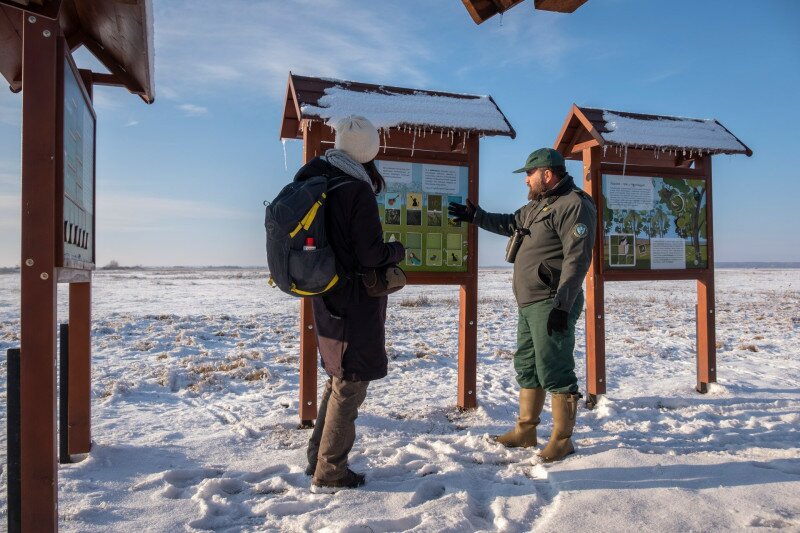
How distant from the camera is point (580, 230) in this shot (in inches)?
144

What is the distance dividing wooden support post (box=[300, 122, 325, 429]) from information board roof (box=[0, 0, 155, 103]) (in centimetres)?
118

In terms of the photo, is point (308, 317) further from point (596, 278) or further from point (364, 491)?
point (596, 278)

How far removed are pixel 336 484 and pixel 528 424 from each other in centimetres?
150

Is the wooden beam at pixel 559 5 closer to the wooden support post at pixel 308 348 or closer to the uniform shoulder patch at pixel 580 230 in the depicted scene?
the uniform shoulder patch at pixel 580 230

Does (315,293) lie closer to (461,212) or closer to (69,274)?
(69,274)

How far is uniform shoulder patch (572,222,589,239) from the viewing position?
3.66 m

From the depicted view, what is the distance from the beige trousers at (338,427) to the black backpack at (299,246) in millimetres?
578

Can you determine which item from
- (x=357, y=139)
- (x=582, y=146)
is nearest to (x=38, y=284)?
(x=357, y=139)

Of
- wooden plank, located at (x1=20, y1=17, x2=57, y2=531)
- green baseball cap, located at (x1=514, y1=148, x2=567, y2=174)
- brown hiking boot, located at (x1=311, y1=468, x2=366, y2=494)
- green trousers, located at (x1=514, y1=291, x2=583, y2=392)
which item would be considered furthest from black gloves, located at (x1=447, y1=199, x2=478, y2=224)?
wooden plank, located at (x1=20, y1=17, x2=57, y2=531)

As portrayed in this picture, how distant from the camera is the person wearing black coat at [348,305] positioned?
3.03 metres

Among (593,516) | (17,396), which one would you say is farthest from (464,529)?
(17,396)

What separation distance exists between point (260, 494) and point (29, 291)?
64.3 inches

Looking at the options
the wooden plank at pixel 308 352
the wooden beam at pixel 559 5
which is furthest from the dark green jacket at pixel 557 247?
the wooden plank at pixel 308 352

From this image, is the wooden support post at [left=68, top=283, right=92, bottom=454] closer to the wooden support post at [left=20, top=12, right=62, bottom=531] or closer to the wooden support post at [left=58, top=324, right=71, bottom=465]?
the wooden support post at [left=58, top=324, right=71, bottom=465]
